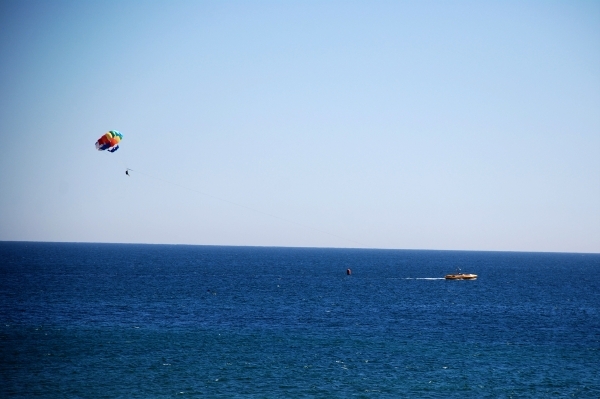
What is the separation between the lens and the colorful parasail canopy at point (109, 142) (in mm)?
62656

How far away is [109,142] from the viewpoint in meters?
62.8

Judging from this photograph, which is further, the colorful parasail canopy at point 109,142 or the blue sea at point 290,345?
the colorful parasail canopy at point 109,142

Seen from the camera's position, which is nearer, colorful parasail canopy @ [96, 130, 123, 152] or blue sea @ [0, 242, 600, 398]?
blue sea @ [0, 242, 600, 398]

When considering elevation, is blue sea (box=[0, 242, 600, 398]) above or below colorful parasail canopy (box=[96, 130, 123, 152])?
below

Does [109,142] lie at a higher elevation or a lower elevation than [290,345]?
higher

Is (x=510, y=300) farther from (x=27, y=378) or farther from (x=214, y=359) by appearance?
(x=27, y=378)

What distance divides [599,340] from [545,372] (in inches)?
747

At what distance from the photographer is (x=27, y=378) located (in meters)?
42.6

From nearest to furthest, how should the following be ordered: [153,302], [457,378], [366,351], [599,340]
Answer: [457,378] → [366,351] → [599,340] → [153,302]

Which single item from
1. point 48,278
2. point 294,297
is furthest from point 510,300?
point 48,278

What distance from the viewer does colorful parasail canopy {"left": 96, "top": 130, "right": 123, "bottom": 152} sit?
62656mm

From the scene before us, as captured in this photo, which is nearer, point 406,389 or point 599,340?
point 406,389

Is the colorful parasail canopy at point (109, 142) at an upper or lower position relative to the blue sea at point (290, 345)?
upper

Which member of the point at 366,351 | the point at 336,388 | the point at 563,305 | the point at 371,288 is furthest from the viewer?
the point at 371,288
